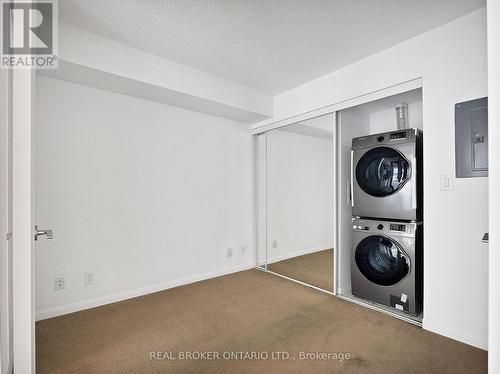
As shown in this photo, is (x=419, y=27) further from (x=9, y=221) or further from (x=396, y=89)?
(x=9, y=221)

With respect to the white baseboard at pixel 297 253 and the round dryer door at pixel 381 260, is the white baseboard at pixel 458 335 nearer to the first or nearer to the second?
the round dryer door at pixel 381 260

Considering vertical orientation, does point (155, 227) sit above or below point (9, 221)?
below

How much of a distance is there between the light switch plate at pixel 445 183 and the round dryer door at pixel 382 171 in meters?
0.30

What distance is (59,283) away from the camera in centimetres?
253

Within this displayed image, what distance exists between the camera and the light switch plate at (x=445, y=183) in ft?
6.97

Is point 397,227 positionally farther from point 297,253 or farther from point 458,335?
point 297,253

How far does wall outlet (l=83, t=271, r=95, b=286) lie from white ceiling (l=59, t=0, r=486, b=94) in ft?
7.15

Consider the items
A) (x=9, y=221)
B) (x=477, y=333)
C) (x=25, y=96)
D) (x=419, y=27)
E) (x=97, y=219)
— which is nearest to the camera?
(x=25, y=96)

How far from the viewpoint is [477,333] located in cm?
200

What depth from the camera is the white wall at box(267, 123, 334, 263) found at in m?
3.12

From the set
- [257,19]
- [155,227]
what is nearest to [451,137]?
[257,19]

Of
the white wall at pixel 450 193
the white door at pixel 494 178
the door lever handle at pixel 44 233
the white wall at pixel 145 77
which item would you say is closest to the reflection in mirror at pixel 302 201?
the white wall at pixel 145 77

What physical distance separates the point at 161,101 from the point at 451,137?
2.79 m

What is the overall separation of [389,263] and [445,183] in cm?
89
